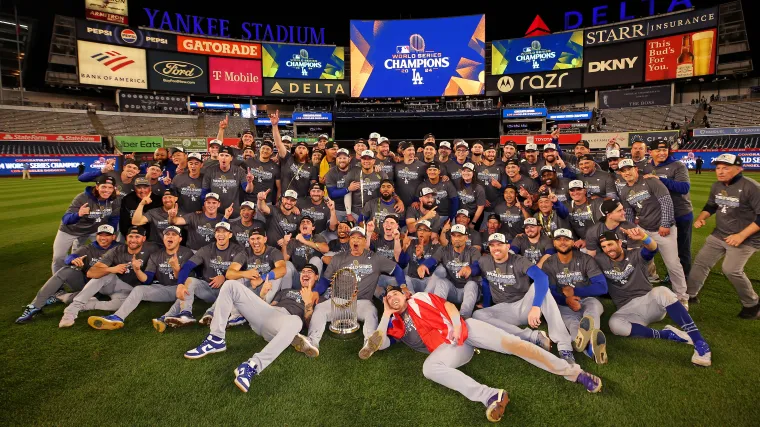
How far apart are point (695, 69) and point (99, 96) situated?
225 ft

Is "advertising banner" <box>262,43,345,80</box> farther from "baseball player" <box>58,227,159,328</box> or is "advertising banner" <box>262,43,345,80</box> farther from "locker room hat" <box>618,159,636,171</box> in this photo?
"locker room hat" <box>618,159,636,171</box>

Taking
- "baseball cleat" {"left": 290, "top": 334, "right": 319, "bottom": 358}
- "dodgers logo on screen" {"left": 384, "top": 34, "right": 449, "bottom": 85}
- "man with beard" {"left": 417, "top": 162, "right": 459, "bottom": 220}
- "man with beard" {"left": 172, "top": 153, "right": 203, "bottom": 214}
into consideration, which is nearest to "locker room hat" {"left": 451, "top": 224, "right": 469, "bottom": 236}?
"man with beard" {"left": 417, "top": 162, "right": 459, "bottom": 220}

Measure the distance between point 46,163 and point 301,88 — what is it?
88.6 feet

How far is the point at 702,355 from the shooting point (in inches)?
199

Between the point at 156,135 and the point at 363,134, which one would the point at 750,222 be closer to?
the point at 363,134

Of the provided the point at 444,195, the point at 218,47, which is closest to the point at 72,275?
the point at 444,195

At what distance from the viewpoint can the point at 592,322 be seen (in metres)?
5.29

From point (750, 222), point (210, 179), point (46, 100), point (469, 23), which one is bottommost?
point (750, 222)

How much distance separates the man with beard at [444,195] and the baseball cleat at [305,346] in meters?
4.48

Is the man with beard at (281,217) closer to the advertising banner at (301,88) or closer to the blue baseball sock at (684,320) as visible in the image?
the blue baseball sock at (684,320)

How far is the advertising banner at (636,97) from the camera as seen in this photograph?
4441 cm

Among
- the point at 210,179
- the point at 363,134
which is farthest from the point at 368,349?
the point at 363,134

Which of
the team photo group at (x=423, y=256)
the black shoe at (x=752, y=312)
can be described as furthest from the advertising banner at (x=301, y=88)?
the black shoe at (x=752, y=312)

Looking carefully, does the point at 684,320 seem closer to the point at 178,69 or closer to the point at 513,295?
the point at 513,295
